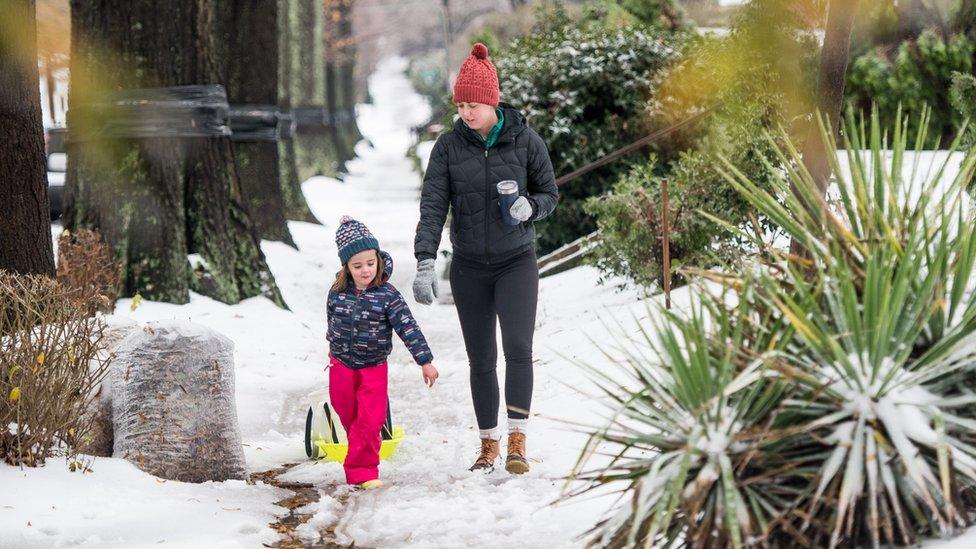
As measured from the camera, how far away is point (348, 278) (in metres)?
5.42

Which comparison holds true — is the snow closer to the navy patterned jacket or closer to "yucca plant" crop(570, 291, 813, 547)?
the navy patterned jacket

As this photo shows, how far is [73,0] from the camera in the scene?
29.8 ft

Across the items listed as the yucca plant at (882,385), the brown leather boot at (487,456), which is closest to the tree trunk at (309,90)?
the brown leather boot at (487,456)

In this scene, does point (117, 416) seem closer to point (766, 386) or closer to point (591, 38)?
point (766, 386)

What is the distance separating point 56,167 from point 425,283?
13.5 m

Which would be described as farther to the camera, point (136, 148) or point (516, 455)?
point (136, 148)

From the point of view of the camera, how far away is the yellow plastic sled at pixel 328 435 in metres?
5.77

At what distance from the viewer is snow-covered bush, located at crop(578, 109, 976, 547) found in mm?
2979

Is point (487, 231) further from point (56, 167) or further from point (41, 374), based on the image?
point (56, 167)

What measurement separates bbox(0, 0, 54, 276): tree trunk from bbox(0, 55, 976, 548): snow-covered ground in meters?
1.22

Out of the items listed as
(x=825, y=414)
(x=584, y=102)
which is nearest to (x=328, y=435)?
(x=825, y=414)

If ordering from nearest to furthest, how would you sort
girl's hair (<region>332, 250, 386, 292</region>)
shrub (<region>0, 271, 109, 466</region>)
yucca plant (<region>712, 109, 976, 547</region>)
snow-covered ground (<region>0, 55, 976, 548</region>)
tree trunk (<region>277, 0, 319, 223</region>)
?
yucca plant (<region>712, 109, 976, 547</region>) < snow-covered ground (<region>0, 55, 976, 548</region>) < shrub (<region>0, 271, 109, 466</region>) < girl's hair (<region>332, 250, 386, 292</region>) < tree trunk (<region>277, 0, 319, 223</region>)

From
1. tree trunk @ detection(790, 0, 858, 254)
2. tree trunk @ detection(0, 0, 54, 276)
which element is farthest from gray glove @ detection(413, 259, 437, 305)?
tree trunk @ detection(790, 0, 858, 254)

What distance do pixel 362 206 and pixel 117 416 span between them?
55.6ft
